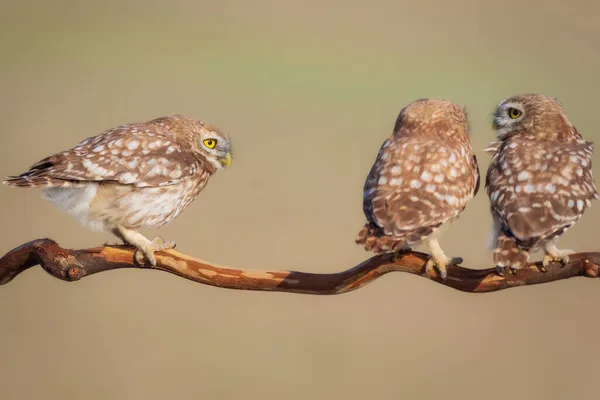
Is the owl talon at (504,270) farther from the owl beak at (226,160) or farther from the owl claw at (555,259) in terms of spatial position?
the owl beak at (226,160)

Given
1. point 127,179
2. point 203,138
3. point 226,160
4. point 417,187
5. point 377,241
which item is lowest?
point 377,241

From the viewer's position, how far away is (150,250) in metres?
3.74

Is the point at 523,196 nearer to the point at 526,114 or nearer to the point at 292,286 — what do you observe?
the point at 526,114

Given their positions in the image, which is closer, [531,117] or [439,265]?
[439,265]

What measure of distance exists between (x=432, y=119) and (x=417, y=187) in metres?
0.55

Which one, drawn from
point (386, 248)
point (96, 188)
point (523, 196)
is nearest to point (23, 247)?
point (96, 188)

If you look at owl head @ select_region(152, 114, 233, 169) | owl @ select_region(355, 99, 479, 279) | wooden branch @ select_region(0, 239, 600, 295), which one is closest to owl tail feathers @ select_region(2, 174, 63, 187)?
wooden branch @ select_region(0, 239, 600, 295)

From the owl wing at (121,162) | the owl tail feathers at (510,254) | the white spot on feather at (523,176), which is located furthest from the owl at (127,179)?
the white spot on feather at (523,176)

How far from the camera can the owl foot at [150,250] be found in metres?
3.69

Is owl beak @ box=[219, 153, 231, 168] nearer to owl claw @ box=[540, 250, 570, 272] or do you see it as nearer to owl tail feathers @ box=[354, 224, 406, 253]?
owl tail feathers @ box=[354, 224, 406, 253]

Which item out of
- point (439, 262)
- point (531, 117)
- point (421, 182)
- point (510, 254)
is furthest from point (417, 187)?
point (531, 117)

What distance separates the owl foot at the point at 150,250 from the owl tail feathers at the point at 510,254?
1418 millimetres

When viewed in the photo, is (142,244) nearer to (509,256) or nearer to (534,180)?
(509,256)

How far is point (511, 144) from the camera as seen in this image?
4.06 m
